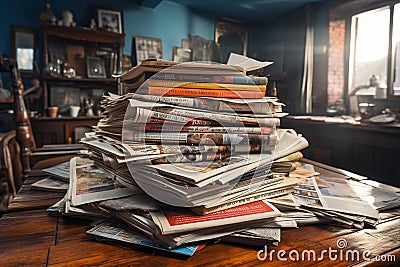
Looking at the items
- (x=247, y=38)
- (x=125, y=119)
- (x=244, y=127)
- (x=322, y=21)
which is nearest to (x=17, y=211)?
(x=125, y=119)

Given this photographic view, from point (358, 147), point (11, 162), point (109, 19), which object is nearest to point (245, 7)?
point (109, 19)

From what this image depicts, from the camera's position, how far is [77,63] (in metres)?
3.36

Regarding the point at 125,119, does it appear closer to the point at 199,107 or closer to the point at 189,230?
the point at 199,107

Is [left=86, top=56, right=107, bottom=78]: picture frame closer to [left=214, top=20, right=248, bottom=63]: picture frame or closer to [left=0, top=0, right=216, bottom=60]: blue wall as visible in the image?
[left=0, top=0, right=216, bottom=60]: blue wall

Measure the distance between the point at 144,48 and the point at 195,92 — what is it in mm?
3350

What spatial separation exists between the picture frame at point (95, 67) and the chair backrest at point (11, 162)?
6.68 ft

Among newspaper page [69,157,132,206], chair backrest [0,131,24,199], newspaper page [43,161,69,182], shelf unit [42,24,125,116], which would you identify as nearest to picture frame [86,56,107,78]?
shelf unit [42,24,125,116]

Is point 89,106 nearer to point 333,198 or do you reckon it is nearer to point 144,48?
point 144,48

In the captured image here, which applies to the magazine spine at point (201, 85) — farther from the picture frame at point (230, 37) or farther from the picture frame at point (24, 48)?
the picture frame at point (230, 37)

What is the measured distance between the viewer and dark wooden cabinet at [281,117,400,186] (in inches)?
96.0

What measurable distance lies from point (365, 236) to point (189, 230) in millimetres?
347

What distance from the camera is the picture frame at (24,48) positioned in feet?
Result: 9.95

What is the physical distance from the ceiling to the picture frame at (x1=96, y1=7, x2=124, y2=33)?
2.70 ft

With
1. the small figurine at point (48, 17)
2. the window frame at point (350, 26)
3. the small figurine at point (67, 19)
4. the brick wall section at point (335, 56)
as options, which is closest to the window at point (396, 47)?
the window frame at point (350, 26)
